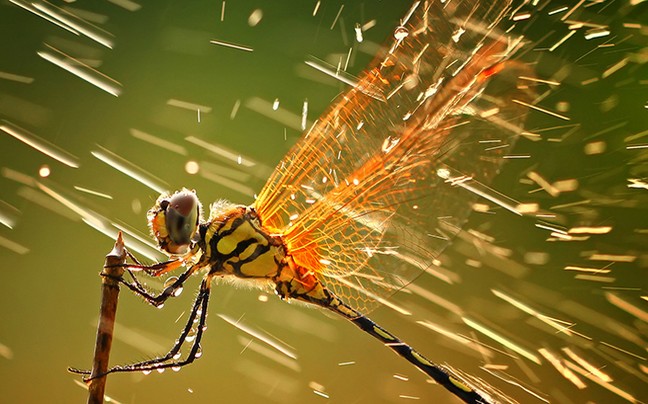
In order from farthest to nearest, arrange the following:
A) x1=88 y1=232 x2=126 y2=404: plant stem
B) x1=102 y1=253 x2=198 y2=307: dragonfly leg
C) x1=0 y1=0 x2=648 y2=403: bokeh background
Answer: x1=0 y1=0 x2=648 y2=403: bokeh background < x1=102 y1=253 x2=198 y2=307: dragonfly leg < x1=88 y1=232 x2=126 y2=404: plant stem

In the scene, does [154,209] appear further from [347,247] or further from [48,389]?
[48,389]

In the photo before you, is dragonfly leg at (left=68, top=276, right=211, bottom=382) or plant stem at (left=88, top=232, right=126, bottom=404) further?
dragonfly leg at (left=68, top=276, right=211, bottom=382)

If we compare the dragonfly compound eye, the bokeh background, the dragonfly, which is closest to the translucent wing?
the dragonfly

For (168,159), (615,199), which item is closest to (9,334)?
(168,159)

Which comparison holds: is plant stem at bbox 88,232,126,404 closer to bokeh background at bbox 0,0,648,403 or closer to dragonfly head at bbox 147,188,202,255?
dragonfly head at bbox 147,188,202,255

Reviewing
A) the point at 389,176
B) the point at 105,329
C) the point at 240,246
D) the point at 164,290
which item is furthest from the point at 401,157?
the point at 105,329

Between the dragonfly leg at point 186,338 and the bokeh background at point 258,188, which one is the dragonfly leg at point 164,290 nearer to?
the dragonfly leg at point 186,338
